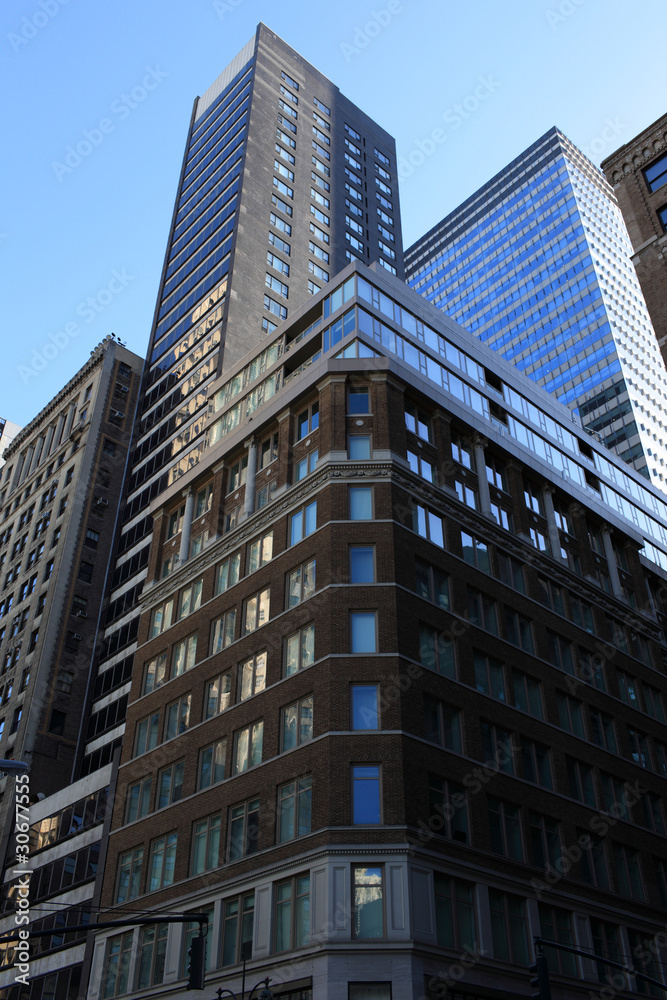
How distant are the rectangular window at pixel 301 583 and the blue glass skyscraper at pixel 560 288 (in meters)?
66.1

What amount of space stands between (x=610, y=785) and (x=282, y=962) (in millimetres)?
19938

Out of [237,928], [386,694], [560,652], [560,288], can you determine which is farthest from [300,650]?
[560,288]

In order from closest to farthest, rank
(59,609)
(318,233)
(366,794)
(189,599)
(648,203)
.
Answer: (366,794) < (648,203) < (189,599) < (59,609) < (318,233)

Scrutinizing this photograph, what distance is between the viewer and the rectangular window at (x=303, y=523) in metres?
41.6

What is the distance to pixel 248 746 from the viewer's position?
126 feet

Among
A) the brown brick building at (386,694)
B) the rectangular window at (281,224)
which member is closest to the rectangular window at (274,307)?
the rectangular window at (281,224)

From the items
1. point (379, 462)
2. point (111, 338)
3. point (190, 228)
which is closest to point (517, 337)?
point (190, 228)

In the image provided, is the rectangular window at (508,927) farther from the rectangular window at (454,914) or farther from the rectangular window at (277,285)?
the rectangular window at (277,285)

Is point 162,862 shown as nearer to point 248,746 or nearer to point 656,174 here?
point 248,746

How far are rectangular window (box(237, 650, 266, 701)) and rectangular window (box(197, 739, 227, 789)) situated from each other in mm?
2300

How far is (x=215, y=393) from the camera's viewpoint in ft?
196

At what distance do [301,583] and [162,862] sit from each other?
541 inches

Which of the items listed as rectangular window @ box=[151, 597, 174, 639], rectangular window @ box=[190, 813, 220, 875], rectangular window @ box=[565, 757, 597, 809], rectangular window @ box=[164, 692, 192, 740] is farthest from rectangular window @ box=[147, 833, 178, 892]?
rectangular window @ box=[565, 757, 597, 809]

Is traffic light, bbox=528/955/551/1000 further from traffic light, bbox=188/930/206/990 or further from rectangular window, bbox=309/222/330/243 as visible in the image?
rectangular window, bbox=309/222/330/243
